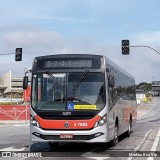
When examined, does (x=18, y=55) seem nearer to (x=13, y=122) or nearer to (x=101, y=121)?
(x=13, y=122)

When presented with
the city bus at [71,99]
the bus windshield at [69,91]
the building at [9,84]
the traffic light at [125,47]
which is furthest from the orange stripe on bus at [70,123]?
the building at [9,84]

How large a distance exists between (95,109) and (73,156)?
1517mm

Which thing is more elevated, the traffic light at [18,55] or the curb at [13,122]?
the traffic light at [18,55]

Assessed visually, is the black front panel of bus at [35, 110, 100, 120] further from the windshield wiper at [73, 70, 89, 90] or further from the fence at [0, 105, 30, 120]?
the fence at [0, 105, 30, 120]

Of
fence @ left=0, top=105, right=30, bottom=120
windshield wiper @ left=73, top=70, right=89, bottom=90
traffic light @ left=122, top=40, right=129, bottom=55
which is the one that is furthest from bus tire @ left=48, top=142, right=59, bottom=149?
traffic light @ left=122, top=40, right=129, bottom=55

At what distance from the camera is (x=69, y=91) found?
12.7m

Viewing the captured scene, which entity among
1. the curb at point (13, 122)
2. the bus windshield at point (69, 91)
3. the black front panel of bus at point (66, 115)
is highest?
the bus windshield at point (69, 91)

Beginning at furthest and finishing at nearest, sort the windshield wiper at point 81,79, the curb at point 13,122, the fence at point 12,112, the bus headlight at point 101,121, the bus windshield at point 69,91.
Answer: the fence at point 12,112
the curb at point 13,122
the windshield wiper at point 81,79
the bus windshield at point 69,91
the bus headlight at point 101,121

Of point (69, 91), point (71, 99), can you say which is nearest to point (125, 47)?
point (69, 91)

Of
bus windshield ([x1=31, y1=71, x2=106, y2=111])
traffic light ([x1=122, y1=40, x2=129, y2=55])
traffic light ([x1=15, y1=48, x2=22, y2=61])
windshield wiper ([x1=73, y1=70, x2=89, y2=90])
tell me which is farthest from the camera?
traffic light ([x1=15, y1=48, x2=22, y2=61])

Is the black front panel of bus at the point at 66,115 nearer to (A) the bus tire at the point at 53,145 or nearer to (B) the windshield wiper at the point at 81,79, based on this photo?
(B) the windshield wiper at the point at 81,79

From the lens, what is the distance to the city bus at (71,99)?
12.4 m

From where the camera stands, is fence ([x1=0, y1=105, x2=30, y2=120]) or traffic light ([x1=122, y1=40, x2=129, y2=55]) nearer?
fence ([x1=0, y1=105, x2=30, y2=120])

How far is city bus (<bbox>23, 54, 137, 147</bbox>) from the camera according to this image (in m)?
12.4
